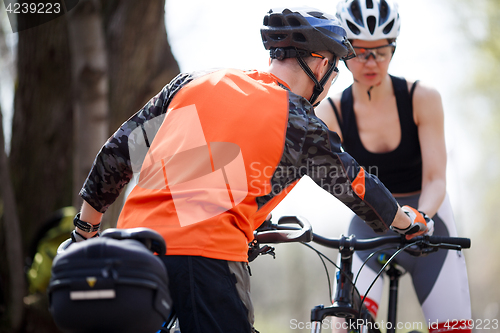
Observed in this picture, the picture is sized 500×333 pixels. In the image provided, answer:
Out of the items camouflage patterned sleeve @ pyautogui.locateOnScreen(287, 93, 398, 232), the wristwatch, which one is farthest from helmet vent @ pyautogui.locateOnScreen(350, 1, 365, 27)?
the wristwatch

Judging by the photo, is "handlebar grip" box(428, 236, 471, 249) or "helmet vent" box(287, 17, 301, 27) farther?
"handlebar grip" box(428, 236, 471, 249)

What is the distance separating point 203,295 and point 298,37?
1.22 m

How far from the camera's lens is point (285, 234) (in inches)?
91.4

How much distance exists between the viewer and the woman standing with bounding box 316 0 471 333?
3.22m

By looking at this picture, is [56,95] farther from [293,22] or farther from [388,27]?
[293,22]

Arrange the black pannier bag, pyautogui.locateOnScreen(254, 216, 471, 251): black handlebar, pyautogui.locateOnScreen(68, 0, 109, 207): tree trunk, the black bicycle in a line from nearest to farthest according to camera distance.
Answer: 1. the black pannier bag
2. pyautogui.locateOnScreen(254, 216, 471, 251): black handlebar
3. the black bicycle
4. pyautogui.locateOnScreen(68, 0, 109, 207): tree trunk

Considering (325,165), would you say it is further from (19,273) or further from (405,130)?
→ (19,273)

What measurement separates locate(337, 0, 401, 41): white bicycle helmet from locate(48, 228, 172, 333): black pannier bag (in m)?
2.60

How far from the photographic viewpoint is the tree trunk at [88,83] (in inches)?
183

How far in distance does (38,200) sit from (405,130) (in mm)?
4628

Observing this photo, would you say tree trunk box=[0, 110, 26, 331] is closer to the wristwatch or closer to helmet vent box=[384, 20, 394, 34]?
the wristwatch

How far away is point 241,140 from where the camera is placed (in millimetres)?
1874

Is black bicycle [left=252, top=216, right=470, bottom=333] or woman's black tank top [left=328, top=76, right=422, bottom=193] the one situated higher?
woman's black tank top [left=328, top=76, right=422, bottom=193]

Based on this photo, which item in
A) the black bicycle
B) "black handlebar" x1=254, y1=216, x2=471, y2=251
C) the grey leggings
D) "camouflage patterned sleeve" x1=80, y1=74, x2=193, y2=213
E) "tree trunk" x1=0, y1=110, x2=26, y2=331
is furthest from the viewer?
"tree trunk" x1=0, y1=110, x2=26, y2=331
